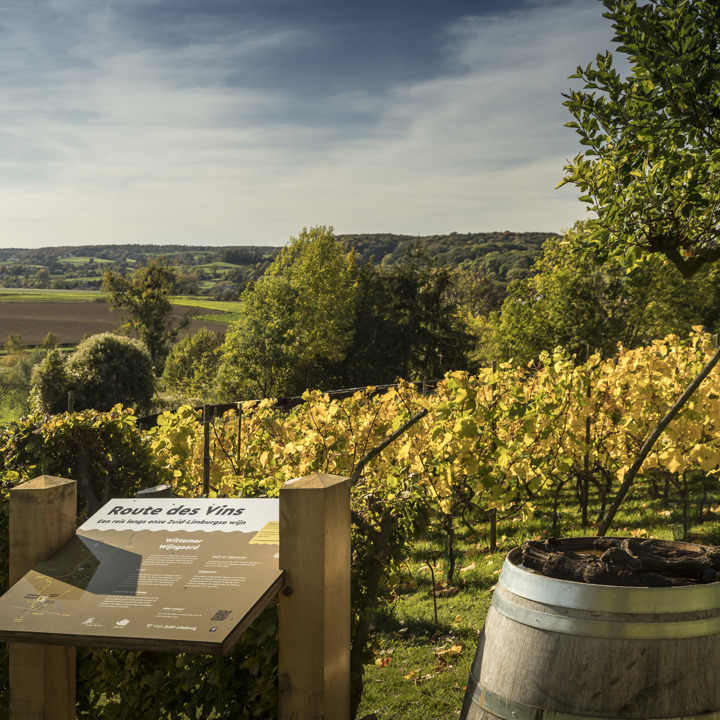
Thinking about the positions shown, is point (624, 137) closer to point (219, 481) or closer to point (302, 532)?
point (302, 532)

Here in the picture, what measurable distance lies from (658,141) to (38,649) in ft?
11.5

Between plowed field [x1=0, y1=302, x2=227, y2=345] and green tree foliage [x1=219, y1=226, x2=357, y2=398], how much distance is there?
2870 centimetres

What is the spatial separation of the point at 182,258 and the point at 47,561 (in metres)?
138

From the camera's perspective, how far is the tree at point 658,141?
3.20 metres

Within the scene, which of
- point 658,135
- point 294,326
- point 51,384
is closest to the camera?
point 658,135

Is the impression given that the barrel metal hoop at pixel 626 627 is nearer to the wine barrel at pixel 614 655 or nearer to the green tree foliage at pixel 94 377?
the wine barrel at pixel 614 655

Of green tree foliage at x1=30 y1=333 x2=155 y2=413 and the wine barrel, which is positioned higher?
the wine barrel

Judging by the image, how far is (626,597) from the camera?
2.04 meters

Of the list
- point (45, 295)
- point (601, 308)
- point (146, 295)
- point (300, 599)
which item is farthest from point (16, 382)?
point (45, 295)

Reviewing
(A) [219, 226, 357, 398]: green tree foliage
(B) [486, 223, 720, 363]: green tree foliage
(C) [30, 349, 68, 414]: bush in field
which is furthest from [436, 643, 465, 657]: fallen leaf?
(A) [219, 226, 357, 398]: green tree foliage

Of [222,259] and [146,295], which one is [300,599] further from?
[222,259]

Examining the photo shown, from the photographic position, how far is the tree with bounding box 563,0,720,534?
3.20 meters

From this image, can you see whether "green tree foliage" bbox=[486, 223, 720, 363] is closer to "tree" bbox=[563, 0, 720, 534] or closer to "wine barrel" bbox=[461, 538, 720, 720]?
"tree" bbox=[563, 0, 720, 534]

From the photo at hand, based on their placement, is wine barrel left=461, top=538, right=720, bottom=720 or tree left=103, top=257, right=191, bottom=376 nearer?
wine barrel left=461, top=538, right=720, bottom=720
